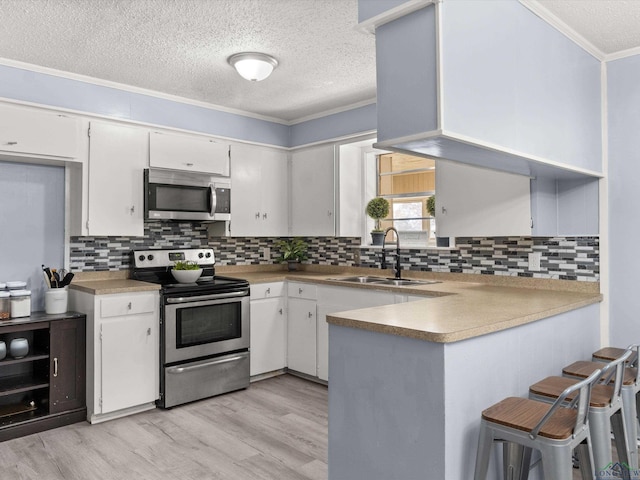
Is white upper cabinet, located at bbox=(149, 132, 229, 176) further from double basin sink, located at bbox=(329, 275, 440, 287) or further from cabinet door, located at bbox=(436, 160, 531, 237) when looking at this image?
cabinet door, located at bbox=(436, 160, 531, 237)

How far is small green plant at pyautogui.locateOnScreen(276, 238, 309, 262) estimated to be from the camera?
491 centimetres

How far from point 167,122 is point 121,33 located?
1.21 m

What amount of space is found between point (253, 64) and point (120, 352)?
2.22 metres

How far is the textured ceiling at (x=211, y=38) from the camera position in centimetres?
247

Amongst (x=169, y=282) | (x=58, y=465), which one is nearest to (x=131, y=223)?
(x=169, y=282)

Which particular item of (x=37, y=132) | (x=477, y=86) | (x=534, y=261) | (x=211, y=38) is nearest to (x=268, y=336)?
(x=534, y=261)

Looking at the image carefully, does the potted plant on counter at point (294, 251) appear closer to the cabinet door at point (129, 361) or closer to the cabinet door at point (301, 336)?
the cabinet door at point (301, 336)

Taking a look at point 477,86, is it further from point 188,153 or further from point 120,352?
point 120,352

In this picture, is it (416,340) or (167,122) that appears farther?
(167,122)

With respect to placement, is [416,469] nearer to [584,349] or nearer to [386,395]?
[386,395]

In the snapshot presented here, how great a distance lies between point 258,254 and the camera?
4930mm

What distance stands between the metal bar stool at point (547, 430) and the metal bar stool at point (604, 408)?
0.15 metres

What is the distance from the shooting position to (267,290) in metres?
4.23

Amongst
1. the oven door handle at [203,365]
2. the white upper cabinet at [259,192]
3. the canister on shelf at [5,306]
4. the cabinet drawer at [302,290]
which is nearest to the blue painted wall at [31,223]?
the canister on shelf at [5,306]
